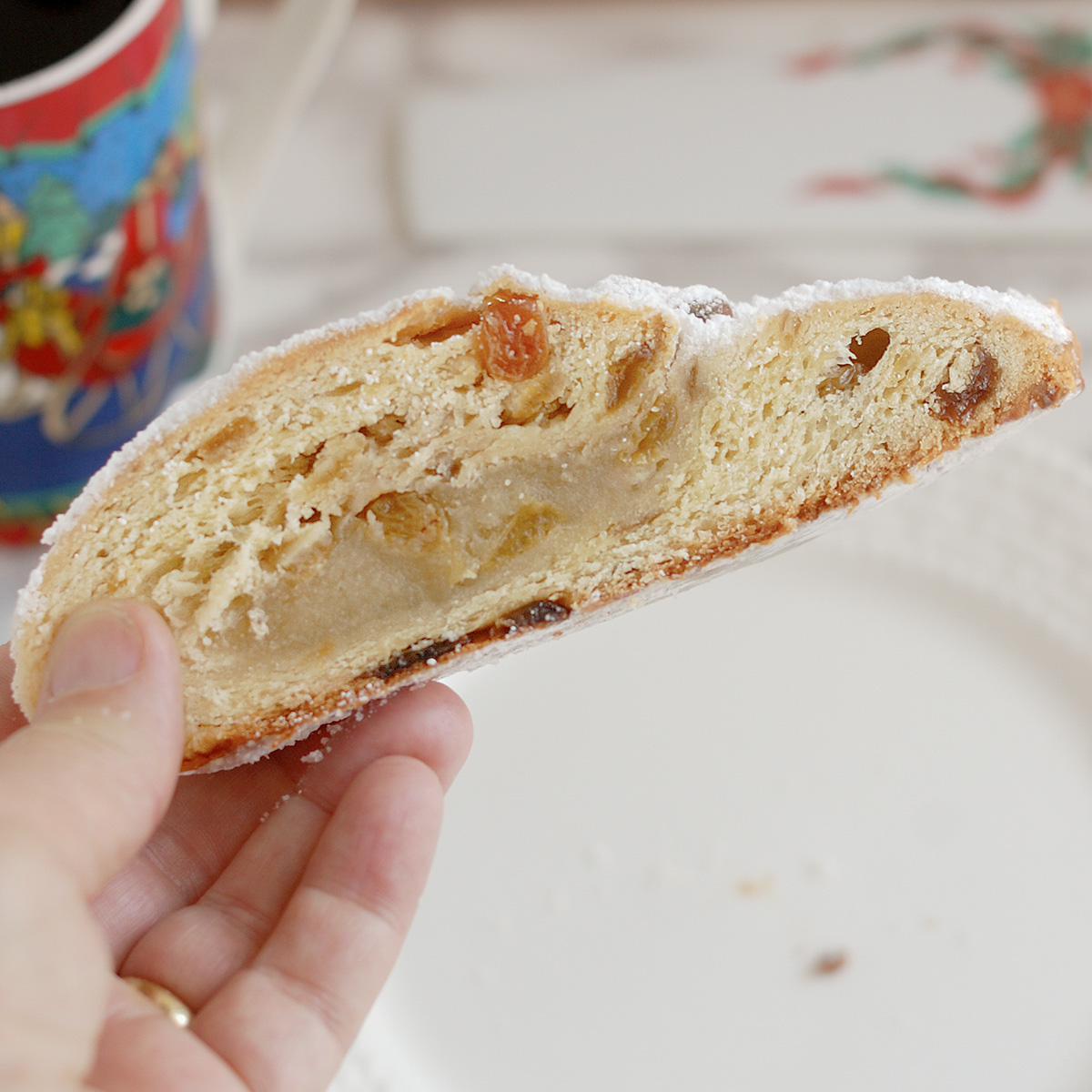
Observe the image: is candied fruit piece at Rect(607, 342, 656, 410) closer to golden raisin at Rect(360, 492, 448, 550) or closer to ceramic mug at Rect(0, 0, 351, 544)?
golden raisin at Rect(360, 492, 448, 550)

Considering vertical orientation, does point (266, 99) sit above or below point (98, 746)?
above

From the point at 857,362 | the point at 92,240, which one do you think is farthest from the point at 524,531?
the point at 92,240

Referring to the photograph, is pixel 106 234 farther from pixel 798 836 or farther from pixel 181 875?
pixel 798 836

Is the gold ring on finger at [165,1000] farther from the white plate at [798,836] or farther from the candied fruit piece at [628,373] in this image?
the candied fruit piece at [628,373]

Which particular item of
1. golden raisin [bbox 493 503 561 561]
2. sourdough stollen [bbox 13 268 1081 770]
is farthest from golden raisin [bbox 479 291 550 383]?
golden raisin [bbox 493 503 561 561]

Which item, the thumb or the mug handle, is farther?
the mug handle

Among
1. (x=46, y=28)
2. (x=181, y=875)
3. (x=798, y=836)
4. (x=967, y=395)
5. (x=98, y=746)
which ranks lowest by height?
(x=798, y=836)

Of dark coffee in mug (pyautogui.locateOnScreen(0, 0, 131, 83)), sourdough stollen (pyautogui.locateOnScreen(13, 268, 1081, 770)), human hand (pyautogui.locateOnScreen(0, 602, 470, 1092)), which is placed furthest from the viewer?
dark coffee in mug (pyautogui.locateOnScreen(0, 0, 131, 83))
